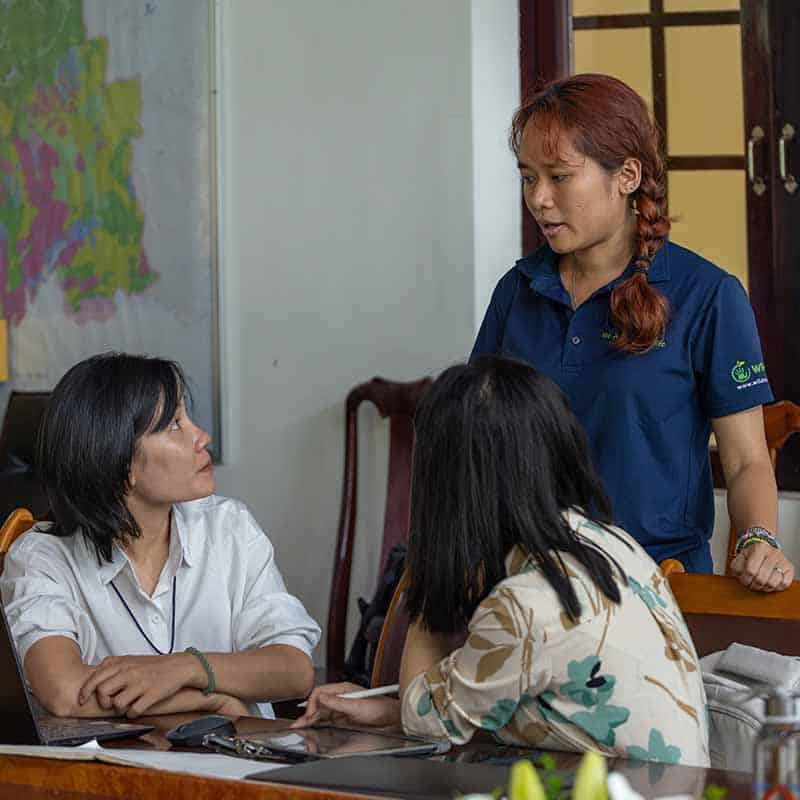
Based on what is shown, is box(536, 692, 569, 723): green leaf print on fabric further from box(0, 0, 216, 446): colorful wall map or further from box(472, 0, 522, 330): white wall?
box(0, 0, 216, 446): colorful wall map

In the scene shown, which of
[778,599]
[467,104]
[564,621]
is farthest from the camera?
[467,104]

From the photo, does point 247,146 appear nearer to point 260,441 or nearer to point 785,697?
point 260,441

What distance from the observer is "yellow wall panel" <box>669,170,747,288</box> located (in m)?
3.79

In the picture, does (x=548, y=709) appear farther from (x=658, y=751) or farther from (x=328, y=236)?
(x=328, y=236)

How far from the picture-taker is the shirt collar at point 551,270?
2230 millimetres

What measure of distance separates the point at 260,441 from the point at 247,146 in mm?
847

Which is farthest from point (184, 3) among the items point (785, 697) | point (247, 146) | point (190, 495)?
point (785, 697)

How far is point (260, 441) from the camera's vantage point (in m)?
4.37

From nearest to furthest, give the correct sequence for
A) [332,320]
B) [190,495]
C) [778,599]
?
[778,599] → [190,495] → [332,320]

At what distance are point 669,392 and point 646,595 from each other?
68 cm

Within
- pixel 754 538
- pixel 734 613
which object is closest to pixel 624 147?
pixel 754 538

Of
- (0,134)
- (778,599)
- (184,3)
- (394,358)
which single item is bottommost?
(778,599)

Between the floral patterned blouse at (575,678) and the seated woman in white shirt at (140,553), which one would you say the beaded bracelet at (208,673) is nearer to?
the seated woman in white shirt at (140,553)

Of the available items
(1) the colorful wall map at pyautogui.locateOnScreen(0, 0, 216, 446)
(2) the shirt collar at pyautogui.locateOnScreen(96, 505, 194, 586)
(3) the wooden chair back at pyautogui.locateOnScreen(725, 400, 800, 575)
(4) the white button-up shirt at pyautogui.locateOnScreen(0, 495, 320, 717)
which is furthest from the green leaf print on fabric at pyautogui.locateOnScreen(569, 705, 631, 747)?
(1) the colorful wall map at pyautogui.locateOnScreen(0, 0, 216, 446)
